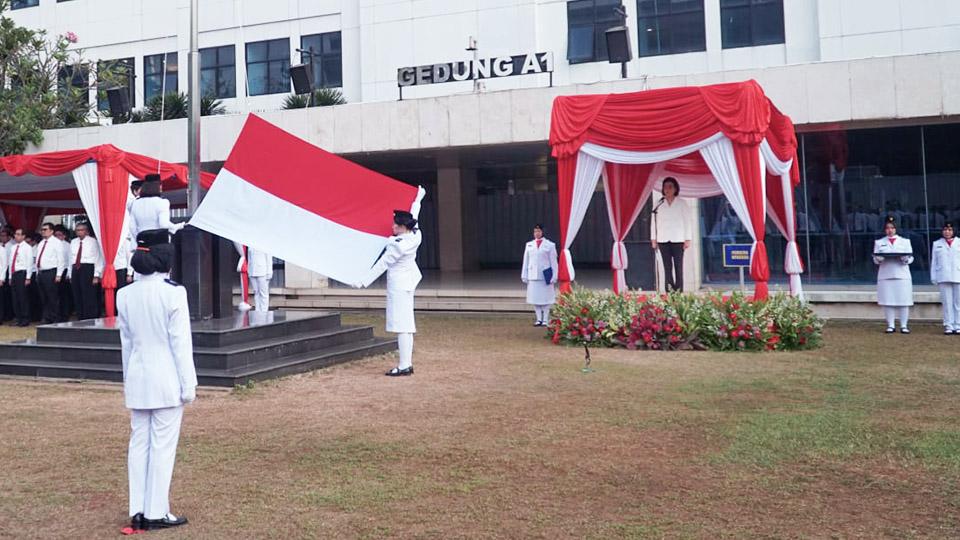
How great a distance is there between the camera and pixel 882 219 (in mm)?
14555

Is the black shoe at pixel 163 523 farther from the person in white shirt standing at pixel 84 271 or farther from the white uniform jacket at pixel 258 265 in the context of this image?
the person in white shirt standing at pixel 84 271

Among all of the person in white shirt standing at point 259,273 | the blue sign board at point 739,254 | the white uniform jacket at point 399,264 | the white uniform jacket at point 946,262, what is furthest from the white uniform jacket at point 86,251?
the white uniform jacket at point 946,262

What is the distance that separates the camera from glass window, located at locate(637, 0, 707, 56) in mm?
21750

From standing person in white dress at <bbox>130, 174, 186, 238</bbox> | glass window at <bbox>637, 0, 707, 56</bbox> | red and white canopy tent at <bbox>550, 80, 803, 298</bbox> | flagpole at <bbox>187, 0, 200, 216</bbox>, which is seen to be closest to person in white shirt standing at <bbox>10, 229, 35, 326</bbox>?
flagpole at <bbox>187, 0, 200, 216</bbox>

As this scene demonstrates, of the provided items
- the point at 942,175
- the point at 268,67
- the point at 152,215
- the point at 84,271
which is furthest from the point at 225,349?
the point at 268,67

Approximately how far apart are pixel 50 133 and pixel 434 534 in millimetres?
19236

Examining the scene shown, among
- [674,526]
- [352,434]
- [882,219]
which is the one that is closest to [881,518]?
[674,526]

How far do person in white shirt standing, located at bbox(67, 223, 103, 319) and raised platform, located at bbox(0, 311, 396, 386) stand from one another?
4.65 m

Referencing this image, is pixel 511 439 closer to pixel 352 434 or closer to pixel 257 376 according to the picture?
pixel 352 434

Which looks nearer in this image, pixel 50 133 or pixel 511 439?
pixel 511 439

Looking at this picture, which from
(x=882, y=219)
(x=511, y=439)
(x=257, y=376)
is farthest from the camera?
(x=882, y=219)

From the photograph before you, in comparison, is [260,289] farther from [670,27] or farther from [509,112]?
[670,27]

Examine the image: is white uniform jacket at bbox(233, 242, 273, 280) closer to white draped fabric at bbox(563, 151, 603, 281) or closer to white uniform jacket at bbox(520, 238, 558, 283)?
white uniform jacket at bbox(520, 238, 558, 283)

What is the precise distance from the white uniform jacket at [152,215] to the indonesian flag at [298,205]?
135 cm
